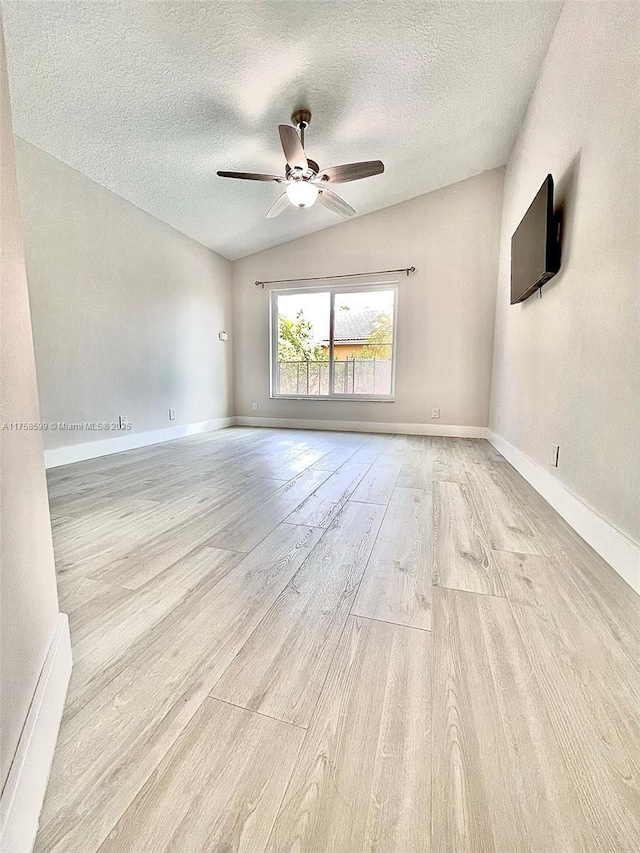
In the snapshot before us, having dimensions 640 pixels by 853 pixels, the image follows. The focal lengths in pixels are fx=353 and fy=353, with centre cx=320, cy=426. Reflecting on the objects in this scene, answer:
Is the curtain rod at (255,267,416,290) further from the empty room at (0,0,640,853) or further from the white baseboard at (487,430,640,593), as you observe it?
the white baseboard at (487,430,640,593)

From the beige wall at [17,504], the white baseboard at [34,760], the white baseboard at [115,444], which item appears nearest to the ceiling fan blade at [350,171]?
the beige wall at [17,504]

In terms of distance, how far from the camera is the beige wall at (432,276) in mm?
4145

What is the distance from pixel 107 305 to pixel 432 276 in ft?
11.7

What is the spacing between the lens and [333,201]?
2982 millimetres

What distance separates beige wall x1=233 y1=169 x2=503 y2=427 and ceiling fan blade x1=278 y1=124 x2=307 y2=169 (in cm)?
221

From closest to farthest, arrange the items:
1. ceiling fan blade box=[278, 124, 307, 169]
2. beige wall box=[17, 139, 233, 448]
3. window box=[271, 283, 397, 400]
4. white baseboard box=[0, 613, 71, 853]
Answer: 1. white baseboard box=[0, 613, 71, 853]
2. ceiling fan blade box=[278, 124, 307, 169]
3. beige wall box=[17, 139, 233, 448]
4. window box=[271, 283, 397, 400]

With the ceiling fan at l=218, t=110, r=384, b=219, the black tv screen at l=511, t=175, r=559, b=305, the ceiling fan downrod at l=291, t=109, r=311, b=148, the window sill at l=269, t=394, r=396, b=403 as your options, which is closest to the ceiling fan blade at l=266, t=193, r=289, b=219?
the ceiling fan at l=218, t=110, r=384, b=219

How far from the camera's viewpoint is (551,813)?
55 cm

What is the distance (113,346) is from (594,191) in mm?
3561

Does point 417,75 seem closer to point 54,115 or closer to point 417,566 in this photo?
point 54,115

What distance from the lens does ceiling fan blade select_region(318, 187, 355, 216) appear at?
2.85m

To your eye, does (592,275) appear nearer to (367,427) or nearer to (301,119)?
(301,119)

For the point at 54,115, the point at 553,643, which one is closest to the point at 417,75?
the point at 54,115

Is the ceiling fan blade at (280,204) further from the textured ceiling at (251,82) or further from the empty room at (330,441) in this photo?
the textured ceiling at (251,82)
